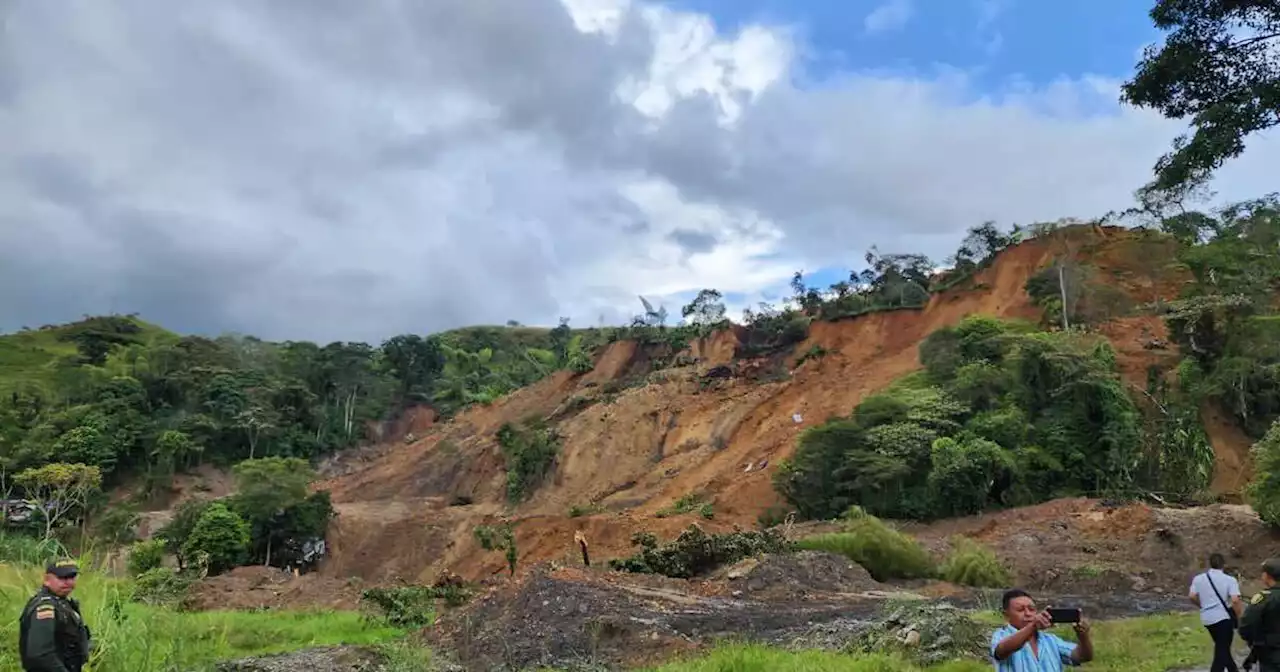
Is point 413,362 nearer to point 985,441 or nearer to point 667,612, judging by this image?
point 985,441

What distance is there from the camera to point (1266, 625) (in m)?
5.43

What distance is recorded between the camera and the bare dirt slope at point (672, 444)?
28516 mm

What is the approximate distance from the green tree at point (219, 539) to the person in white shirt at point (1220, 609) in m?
28.8

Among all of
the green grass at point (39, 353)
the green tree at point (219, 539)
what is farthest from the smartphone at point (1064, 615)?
the green grass at point (39, 353)

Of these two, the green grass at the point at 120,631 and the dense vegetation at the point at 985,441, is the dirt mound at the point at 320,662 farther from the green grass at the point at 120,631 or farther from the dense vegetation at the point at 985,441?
the dense vegetation at the point at 985,441

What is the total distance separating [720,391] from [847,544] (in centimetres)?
2511

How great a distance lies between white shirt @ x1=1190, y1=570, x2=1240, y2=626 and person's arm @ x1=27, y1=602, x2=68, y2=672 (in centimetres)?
806

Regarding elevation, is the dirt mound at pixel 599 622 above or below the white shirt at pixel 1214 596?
below

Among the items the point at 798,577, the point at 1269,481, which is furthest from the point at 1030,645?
the point at 1269,481

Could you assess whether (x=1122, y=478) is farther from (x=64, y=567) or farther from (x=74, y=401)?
(x=74, y=401)

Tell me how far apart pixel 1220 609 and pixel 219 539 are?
98.3 ft

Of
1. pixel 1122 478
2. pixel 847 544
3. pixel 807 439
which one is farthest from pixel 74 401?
pixel 1122 478

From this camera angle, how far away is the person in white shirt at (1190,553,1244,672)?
257 inches

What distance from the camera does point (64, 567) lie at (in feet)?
18.1
